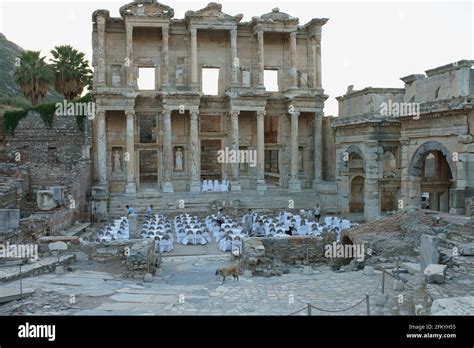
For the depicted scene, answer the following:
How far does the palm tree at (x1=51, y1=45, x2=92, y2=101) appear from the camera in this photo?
40.8 m

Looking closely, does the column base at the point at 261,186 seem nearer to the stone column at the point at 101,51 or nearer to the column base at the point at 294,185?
the column base at the point at 294,185

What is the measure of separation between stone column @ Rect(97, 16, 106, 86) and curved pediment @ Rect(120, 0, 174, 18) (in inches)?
60.7

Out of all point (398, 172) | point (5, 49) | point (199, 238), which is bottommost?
point (199, 238)

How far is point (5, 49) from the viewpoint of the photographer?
7269 centimetres

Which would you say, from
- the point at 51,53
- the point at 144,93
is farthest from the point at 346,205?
the point at 51,53

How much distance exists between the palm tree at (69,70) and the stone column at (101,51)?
7814mm

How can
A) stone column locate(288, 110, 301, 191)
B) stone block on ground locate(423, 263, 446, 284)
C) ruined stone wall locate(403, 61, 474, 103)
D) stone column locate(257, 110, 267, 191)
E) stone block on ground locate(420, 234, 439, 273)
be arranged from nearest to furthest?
stone block on ground locate(423, 263, 446, 284) < stone block on ground locate(420, 234, 439, 273) < ruined stone wall locate(403, 61, 474, 103) < stone column locate(257, 110, 267, 191) < stone column locate(288, 110, 301, 191)

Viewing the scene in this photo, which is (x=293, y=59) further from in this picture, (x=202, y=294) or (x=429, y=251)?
(x=202, y=294)

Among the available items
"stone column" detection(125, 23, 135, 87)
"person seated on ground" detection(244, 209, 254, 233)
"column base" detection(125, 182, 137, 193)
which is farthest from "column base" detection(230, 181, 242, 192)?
"stone column" detection(125, 23, 135, 87)

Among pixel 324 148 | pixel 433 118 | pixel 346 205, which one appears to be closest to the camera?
pixel 433 118

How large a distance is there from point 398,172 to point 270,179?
1466 cm

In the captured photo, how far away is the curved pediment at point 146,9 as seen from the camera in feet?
111

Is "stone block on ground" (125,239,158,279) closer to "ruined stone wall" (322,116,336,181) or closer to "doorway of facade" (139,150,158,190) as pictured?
"ruined stone wall" (322,116,336,181)

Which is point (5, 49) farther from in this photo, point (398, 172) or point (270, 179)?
point (398, 172)
